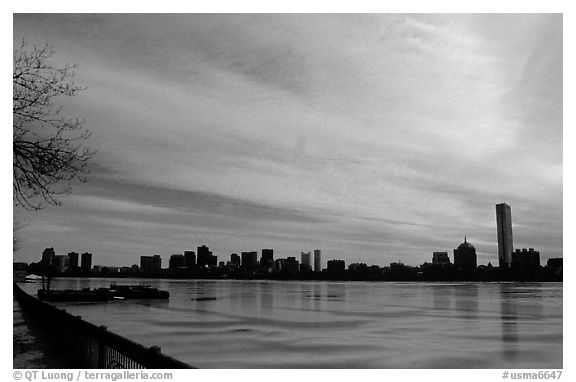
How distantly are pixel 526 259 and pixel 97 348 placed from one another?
21.1 ft

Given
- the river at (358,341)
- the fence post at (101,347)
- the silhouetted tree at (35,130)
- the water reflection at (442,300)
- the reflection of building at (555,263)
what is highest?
the silhouetted tree at (35,130)

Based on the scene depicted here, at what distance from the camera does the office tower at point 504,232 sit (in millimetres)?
7886

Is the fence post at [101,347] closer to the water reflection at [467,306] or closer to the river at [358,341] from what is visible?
the river at [358,341]

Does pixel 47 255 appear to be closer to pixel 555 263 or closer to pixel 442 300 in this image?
pixel 555 263

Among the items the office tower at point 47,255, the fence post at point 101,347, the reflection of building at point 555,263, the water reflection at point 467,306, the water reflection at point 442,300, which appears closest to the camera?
the fence post at point 101,347

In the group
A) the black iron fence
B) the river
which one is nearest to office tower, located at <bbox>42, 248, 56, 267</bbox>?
the black iron fence

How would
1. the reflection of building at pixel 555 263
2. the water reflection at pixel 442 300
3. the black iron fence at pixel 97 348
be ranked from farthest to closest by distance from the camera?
the water reflection at pixel 442 300 → the reflection of building at pixel 555 263 → the black iron fence at pixel 97 348

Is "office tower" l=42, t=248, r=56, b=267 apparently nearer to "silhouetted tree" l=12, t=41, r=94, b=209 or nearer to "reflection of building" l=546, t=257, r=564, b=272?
"silhouetted tree" l=12, t=41, r=94, b=209

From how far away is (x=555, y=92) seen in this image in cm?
639

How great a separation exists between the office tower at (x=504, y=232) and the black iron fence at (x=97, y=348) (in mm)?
5861

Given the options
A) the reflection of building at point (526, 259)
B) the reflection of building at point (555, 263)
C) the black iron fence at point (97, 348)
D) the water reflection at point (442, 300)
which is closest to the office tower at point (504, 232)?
the reflection of building at point (526, 259)
